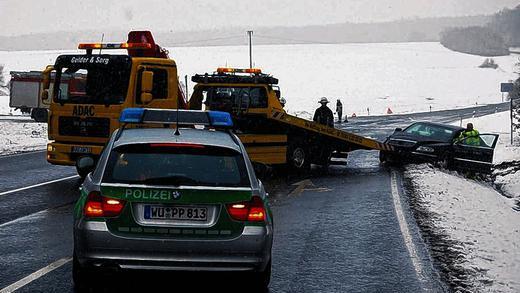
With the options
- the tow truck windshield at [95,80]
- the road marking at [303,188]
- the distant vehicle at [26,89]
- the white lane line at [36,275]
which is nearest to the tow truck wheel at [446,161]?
the road marking at [303,188]

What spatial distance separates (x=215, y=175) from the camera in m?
6.09

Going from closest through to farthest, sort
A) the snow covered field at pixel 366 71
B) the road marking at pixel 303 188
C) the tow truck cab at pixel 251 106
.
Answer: the road marking at pixel 303 188 < the tow truck cab at pixel 251 106 < the snow covered field at pixel 366 71

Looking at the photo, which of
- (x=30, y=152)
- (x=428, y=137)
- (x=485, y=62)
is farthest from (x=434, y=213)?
(x=485, y=62)

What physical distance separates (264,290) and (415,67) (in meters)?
117

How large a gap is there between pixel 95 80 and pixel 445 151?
1025 centimetres

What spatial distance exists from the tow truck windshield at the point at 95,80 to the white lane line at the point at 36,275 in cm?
630

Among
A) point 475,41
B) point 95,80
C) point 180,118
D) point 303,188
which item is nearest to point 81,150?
point 95,80

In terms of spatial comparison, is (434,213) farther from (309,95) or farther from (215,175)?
(309,95)

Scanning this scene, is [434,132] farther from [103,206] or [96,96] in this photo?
[103,206]

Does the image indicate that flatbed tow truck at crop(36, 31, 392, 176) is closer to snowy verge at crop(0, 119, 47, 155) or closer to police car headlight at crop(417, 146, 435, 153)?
police car headlight at crop(417, 146, 435, 153)

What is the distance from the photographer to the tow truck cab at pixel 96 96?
13758mm

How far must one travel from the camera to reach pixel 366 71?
11462 centimetres

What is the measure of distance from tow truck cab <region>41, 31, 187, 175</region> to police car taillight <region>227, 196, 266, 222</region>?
7905 mm

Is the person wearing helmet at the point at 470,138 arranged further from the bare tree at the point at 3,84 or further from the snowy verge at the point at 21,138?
the bare tree at the point at 3,84
